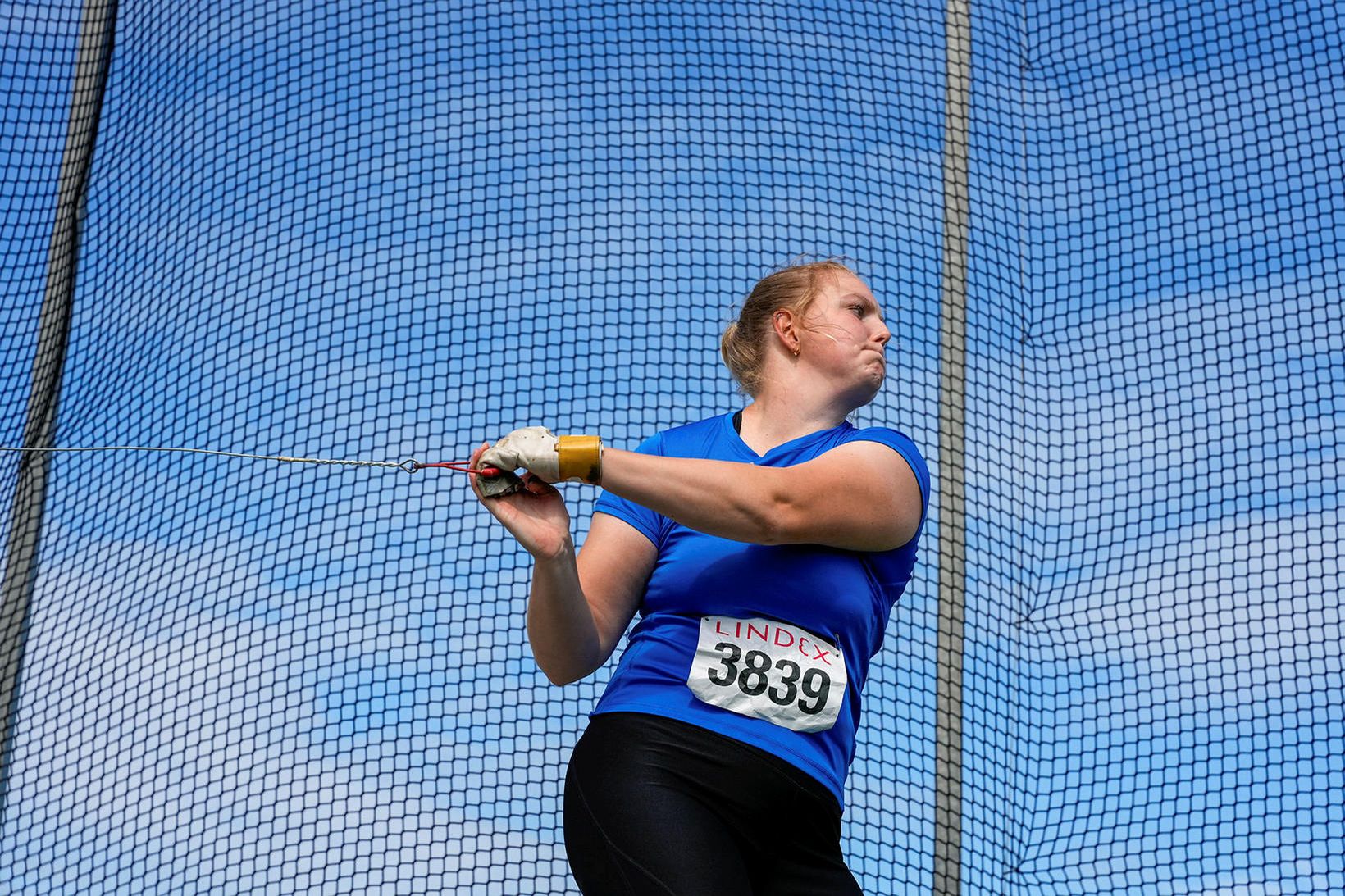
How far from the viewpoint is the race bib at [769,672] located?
4.22ft

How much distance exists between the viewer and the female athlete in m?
1.24

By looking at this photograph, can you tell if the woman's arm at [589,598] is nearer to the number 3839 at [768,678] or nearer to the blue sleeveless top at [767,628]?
the blue sleeveless top at [767,628]

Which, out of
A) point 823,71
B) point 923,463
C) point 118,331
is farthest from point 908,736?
point 118,331

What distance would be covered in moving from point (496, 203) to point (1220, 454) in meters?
2.17

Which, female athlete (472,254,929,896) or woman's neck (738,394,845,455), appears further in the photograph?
woman's neck (738,394,845,455)

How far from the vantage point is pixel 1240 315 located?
3721 mm

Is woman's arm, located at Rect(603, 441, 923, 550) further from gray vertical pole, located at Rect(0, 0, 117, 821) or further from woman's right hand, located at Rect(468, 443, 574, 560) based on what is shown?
gray vertical pole, located at Rect(0, 0, 117, 821)

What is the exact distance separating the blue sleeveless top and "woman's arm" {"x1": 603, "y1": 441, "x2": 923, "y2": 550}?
22mm

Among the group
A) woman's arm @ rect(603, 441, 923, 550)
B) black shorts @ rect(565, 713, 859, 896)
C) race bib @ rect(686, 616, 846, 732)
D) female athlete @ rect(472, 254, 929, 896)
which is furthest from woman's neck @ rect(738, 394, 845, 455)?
black shorts @ rect(565, 713, 859, 896)

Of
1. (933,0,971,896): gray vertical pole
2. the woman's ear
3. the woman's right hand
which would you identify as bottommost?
(933,0,971,896): gray vertical pole

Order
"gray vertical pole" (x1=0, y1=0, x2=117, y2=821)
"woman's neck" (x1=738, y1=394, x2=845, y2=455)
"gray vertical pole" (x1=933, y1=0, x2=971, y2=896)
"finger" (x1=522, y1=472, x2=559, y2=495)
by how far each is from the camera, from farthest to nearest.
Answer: "gray vertical pole" (x1=0, y1=0, x2=117, y2=821) → "gray vertical pole" (x1=933, y1=0, x2=971, y2=896) → "woman's neck" (x1=738, y1=394, x2=845, y2=455) → "finger" (x1=522, y1=472, x2=559, y2=495)

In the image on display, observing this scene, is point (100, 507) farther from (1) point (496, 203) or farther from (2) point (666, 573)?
(2) point (666, 573)

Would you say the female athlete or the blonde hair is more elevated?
the blonde hair

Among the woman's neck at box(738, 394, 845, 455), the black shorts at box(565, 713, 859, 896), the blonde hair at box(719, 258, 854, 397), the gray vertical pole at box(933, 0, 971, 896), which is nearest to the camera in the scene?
the black shorts at box(565, 713, 859, 896)
